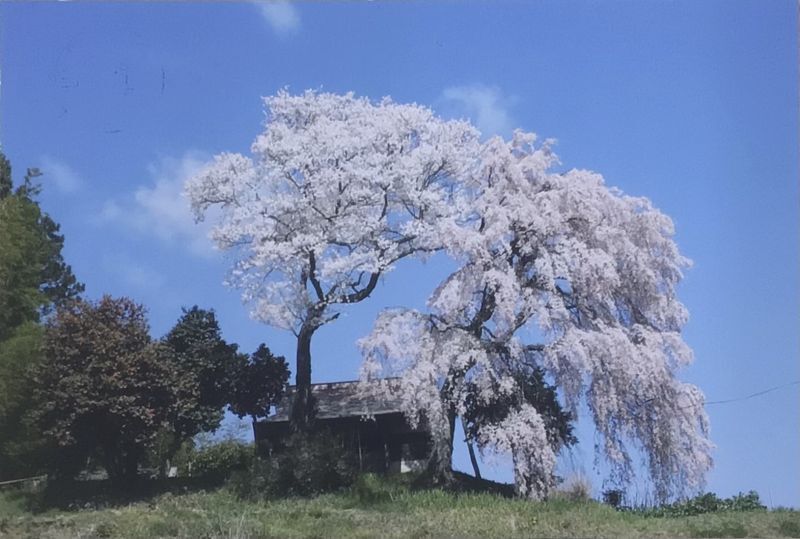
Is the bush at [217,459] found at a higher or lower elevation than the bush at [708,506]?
higher

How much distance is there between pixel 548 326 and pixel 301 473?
478 centimetres

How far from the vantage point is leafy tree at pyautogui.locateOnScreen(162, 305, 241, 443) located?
19.9 m

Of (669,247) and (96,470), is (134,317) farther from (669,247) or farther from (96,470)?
(669,247)

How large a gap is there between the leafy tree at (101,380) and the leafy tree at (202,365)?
1.99 feet

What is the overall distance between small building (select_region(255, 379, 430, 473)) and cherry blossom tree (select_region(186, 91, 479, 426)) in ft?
4.85

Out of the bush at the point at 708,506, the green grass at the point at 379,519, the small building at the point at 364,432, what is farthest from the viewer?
the small building at the point at 364,432

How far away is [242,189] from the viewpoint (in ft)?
63.8

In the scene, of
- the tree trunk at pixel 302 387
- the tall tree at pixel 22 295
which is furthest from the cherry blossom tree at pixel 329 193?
the tall tree at pixel 22 295

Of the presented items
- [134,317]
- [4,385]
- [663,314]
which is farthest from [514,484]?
[4,385]

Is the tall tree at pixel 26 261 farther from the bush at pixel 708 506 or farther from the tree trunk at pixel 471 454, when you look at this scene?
the bush at pixel 708 506

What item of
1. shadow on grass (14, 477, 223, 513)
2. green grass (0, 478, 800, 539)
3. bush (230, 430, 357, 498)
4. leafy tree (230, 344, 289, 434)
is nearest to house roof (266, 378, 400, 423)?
leafy tree (230, 344, 289, 434)

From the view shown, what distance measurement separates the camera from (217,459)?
70.6ft

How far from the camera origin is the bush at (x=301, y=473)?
18469mm

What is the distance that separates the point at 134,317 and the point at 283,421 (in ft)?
10.9
